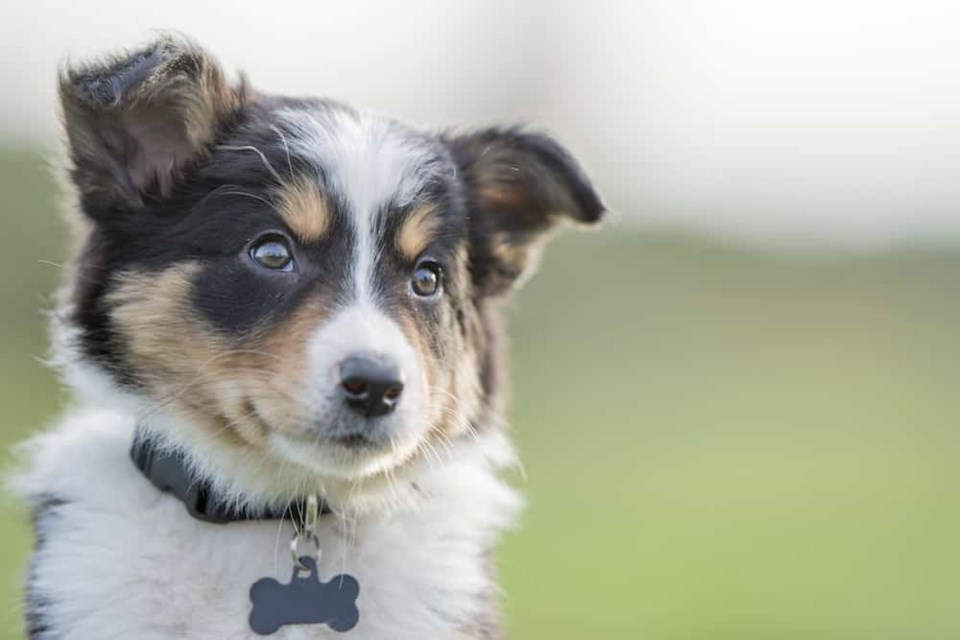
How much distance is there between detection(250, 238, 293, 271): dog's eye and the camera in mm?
3816

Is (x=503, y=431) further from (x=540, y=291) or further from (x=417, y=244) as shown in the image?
(x=540, y=291)

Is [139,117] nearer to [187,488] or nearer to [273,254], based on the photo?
[273,254]

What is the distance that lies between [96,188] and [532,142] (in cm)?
145

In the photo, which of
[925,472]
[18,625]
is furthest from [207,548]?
[925,472]

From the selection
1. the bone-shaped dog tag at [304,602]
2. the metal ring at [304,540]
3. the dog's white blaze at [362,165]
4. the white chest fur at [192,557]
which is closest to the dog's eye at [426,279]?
the dog's white blaze at [362,165]

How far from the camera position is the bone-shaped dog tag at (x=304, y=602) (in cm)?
362

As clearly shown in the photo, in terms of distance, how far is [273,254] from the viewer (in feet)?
12.6

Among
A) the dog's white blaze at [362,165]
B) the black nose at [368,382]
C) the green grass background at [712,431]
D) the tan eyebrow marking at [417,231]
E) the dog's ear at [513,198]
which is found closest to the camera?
the black nose at [368,382]

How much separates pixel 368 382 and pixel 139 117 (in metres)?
1.18

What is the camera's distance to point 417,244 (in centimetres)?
405

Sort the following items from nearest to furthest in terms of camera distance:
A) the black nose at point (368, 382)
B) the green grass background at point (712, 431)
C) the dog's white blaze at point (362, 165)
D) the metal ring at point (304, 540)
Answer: the black nose at point (368, 382) < the metal ring at point (304, 540) < the dog's white blaze at point (362, 165) < the green grass background at point (712, 431)

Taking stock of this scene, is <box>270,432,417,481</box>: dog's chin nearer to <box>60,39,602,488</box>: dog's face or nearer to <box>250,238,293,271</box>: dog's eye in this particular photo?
<box>60,39,602,488</box>: dog's face

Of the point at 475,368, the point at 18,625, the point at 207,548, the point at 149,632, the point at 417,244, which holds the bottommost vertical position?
the point at 18,625

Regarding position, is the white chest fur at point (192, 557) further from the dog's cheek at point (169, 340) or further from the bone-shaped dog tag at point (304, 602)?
the dog's cheek at point (169, 340)
